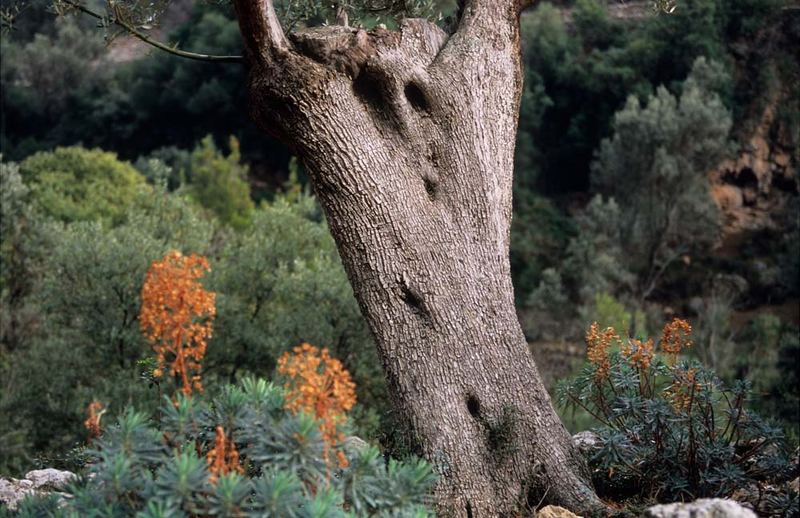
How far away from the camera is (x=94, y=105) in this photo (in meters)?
43.4

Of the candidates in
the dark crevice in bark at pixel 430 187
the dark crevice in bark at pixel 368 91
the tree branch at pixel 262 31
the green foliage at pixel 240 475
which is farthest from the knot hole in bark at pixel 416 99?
the green foliage at pixel 240 475

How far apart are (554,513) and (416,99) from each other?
3037mm

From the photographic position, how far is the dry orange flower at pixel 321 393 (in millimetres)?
3910

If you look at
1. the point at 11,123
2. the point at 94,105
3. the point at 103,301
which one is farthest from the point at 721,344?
the point at 11,123

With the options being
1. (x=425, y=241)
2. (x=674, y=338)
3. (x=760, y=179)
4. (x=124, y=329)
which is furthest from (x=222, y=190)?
(x=674, y=338)

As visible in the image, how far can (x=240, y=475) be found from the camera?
3928 millimetres

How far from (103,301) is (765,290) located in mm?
24159

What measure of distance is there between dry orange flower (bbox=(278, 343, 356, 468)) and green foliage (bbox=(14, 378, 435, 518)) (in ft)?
0.21

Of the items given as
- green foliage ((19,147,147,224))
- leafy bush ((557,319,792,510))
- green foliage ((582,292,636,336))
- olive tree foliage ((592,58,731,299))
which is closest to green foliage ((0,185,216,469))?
green foliage ((19,147,147,224))

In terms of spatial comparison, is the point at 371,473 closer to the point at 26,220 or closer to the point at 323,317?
the point at 323,317

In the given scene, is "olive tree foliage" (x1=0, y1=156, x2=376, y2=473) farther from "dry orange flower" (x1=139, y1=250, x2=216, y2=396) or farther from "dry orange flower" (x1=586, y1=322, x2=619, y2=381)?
"dry orange flower" (x1=139, y1=250, x2=216, y2=396)

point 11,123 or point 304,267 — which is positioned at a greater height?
point 304,267

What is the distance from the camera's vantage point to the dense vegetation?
6.14m

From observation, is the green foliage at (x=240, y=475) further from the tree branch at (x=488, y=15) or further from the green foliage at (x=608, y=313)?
the green foliage at (x=608, y=313)
